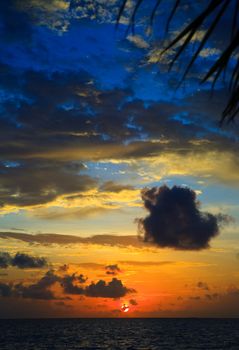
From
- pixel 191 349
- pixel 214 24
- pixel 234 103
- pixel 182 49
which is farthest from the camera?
pixel 191 349

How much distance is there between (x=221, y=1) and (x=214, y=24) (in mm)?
125

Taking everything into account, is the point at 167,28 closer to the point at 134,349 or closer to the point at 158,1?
the point at 158,1

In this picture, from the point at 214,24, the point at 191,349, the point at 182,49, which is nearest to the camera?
the point at 214,24

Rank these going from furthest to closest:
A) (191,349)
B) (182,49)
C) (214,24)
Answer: (191,349)
(182,49)
(214,24)

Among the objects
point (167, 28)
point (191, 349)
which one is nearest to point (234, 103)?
point (167, 28)

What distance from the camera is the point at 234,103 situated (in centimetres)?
271

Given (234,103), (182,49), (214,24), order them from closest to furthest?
(214,24), (182,49), (234,103)

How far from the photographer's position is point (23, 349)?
3083 inches

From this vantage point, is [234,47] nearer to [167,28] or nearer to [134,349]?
[167,28]

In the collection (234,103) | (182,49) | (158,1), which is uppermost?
(158,1)

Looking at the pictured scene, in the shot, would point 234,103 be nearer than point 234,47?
No

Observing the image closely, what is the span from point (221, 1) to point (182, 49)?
32 centimetres

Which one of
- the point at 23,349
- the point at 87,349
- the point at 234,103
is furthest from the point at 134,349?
the point at 234,103

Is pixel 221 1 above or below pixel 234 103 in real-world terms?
above
